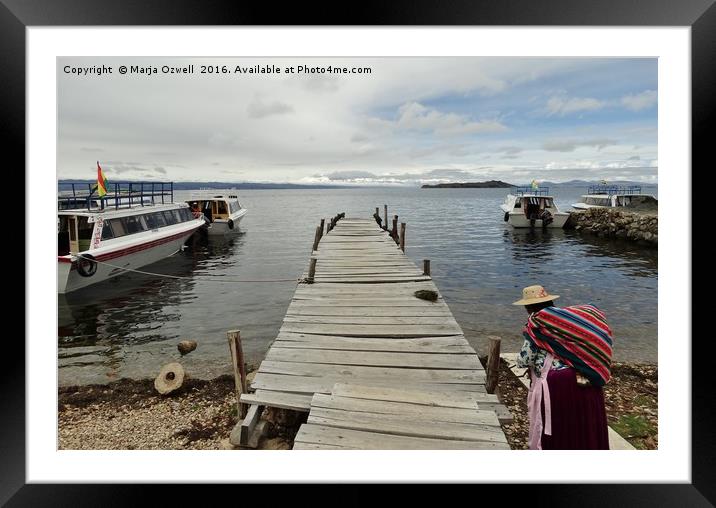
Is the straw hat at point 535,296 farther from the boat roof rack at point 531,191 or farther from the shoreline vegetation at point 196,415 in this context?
the boat roof rack at point 531,191

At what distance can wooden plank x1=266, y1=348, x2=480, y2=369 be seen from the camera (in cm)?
491

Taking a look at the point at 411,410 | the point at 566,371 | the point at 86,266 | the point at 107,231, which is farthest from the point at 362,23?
the point at 107,231

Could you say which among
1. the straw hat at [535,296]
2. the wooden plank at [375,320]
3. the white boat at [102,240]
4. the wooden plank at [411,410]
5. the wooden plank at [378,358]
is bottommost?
the wooden plank at [411,410]

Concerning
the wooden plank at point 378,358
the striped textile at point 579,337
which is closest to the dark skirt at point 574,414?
the striped textile at point 579,337

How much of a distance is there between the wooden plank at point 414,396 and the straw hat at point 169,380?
3830 mm

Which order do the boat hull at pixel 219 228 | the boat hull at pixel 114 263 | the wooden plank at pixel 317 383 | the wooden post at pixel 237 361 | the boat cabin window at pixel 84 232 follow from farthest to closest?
1. the boat hull at pixel 219 228
2. the boat cabin window at pixel 84 232
3. the boat hull at pixel 114 263
4. the wooden post at pixel 237 361
5. the wooden plank at pixel 317 383

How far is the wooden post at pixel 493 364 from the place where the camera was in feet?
15.1

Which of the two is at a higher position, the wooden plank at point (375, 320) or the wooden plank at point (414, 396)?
the wooden plank at point (375, 320)

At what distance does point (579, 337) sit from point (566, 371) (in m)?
0.32

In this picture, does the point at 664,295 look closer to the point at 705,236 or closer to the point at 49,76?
the point at 705,236

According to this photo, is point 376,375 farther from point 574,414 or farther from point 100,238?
point 100,238

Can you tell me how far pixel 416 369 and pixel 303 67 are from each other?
3.55 m

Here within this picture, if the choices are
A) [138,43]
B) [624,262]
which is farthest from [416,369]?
[624,262]

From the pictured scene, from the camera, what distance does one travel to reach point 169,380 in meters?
6.85
